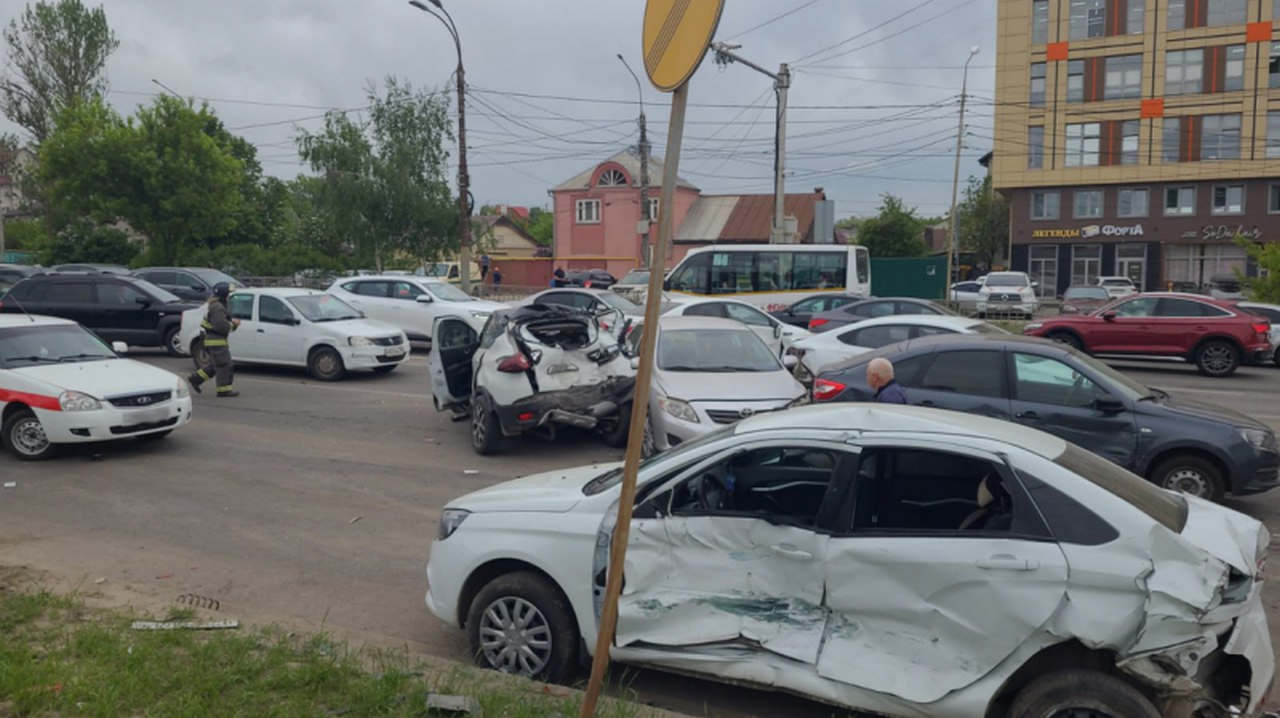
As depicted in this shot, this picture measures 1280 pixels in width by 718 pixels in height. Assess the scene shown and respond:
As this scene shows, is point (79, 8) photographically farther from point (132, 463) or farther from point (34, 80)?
point (132, 463)

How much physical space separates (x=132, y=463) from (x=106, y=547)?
3379mm

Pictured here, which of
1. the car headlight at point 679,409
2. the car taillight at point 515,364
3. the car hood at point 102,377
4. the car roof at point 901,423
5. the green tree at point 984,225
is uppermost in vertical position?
the green tree at point 984,225

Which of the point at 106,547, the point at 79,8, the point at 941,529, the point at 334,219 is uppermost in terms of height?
the point at 79,8

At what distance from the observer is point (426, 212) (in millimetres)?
35312

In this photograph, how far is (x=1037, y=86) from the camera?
176 feet

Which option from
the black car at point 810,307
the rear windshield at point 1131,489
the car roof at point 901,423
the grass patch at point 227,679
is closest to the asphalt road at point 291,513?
Result: the grass patch at point 227,679

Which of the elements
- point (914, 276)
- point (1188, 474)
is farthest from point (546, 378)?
point (914, 276)

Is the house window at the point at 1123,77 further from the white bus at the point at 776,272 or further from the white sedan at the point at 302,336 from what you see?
the white sedan at the point at 302,336

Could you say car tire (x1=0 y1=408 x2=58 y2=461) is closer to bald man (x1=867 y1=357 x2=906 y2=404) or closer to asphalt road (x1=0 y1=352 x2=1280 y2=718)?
asphalt road (x1=0 y1=352 x2=1280 y2=718)

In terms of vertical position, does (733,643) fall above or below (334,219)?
below

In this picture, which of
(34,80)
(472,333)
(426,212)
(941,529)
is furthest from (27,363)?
(34,80)

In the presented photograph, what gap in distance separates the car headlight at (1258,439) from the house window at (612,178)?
175 feet

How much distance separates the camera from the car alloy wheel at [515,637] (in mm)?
5074

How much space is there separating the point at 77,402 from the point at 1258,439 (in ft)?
38.1
